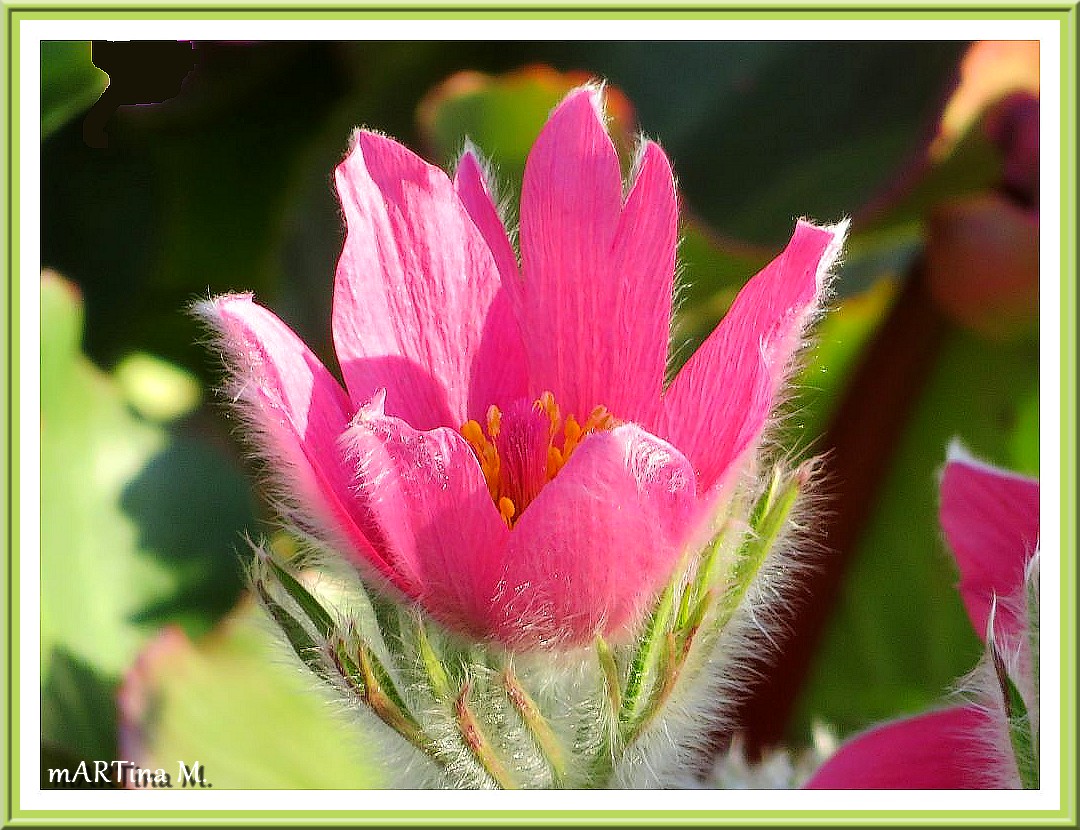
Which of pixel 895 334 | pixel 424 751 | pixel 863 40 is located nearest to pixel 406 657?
pixel 424 751

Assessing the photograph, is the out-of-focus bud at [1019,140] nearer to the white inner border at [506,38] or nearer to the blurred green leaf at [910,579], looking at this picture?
the white inner border at [506,38]

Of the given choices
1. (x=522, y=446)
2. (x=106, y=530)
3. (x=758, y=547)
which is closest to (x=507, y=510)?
(x=522, y=446)

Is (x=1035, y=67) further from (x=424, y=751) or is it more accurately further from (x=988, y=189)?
(x=424, y=751)

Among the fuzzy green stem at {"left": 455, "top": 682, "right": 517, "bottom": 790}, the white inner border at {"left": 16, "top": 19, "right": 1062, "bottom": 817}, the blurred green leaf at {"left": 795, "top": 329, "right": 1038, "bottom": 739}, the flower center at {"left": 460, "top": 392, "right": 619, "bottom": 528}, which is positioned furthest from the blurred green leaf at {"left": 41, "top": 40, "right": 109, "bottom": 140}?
the blurred green leaf at {"left": 795, "top": 329, "right": 1038, "bottom": 739}

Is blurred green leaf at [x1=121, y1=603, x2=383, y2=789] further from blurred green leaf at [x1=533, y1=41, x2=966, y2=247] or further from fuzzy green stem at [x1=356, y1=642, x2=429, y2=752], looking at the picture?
blurred green leaf at [x1=533, y1=41, x2=966, y2=247]

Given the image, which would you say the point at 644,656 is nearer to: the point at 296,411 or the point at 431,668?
the point at 431,668

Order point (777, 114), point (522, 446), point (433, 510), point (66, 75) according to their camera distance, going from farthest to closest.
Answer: point (777, 114), point (66, 75), point (522, 446), point (433, 510)

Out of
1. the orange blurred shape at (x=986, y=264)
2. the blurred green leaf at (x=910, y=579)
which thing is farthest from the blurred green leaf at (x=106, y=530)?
the orange blurred shape at (x=986, y=264)
